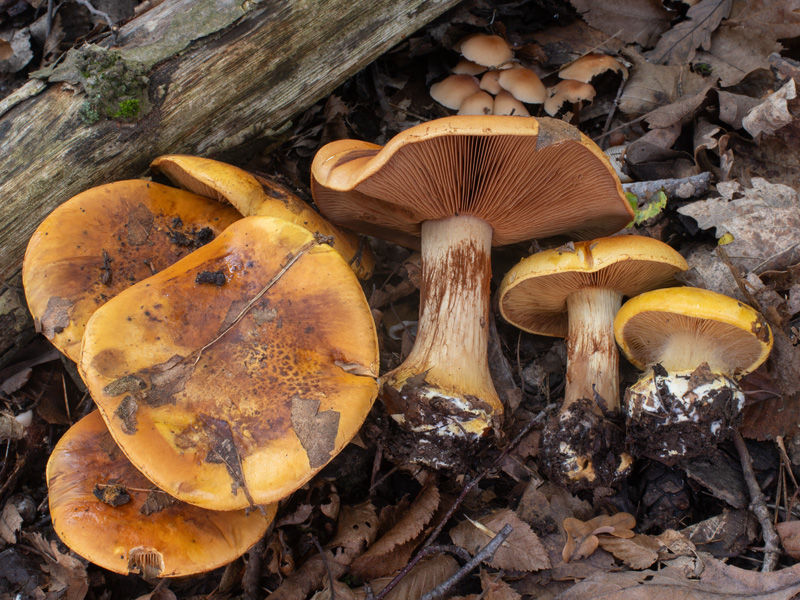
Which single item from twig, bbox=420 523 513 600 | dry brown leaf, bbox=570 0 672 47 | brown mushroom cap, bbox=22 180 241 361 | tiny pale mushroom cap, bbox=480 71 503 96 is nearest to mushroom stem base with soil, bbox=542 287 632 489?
twig, bbox=420 523 513 600

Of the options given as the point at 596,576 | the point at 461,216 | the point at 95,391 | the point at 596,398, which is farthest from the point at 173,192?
the point at 596,576

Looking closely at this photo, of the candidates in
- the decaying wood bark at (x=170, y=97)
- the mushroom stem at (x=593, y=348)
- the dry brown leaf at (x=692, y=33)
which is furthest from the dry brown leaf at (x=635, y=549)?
the dry brown leaf at (x=692, y=33)

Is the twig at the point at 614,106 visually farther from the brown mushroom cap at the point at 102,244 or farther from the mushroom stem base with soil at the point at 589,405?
the brown mushroom cap at the point at 102,244

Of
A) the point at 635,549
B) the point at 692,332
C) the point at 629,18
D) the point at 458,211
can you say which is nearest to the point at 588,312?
the point at 692,332

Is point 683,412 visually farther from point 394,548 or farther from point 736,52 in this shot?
point 736,52

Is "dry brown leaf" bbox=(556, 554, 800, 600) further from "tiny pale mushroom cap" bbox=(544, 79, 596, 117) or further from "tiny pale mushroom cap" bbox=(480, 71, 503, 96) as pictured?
"tiny pale mushroom cap" bbox=(480, 71, 503, 96)

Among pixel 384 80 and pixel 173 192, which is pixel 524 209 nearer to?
pixel 384 80

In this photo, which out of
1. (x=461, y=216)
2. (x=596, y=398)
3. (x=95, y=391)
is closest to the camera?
(x=95, y=391)
